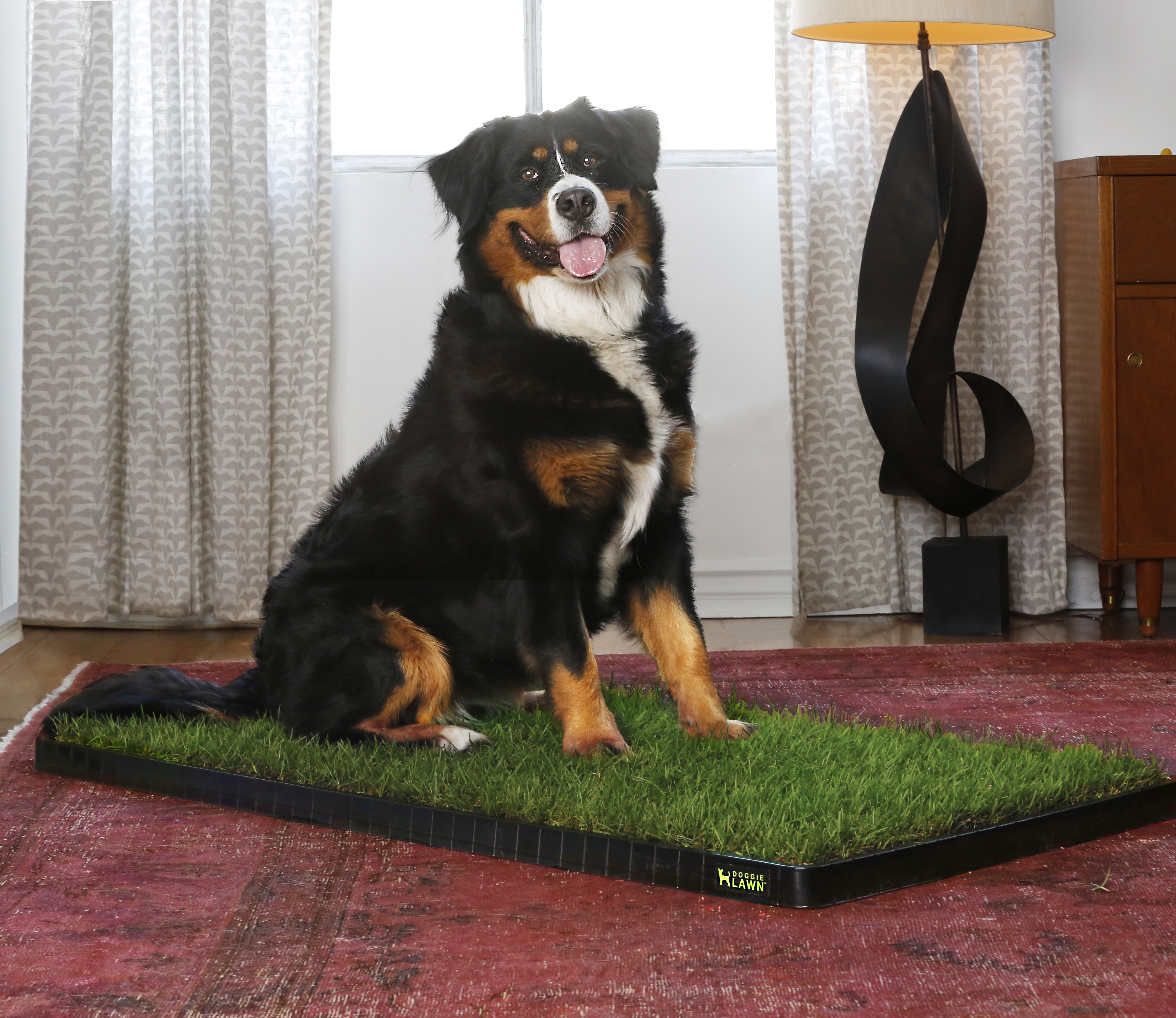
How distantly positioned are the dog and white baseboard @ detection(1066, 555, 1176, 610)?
2.05m

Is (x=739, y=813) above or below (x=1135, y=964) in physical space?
above

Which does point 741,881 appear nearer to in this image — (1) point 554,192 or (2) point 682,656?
(2) point 682,656

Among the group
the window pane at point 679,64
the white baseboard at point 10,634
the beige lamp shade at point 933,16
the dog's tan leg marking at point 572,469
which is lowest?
the white baseboard at point 10,634

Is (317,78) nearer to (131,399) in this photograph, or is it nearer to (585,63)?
(585,63)

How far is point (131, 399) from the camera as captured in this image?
3.44m

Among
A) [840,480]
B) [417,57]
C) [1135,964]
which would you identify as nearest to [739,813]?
[1135,964]

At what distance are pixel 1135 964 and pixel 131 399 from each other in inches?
116

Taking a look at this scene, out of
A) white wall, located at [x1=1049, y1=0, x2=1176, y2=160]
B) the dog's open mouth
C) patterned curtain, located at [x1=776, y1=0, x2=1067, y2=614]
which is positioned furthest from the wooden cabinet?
the dog's open mouth

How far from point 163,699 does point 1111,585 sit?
2.58 m

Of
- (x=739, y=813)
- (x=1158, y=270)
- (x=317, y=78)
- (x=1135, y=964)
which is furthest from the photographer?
(x=317, y=78)

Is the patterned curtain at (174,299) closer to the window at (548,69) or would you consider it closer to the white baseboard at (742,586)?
the window at (548,69)

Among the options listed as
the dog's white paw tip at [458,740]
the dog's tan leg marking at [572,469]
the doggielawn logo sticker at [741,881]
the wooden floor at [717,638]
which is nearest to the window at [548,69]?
the wooden floor at [717,638]

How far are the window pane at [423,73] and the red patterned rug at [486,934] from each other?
2320mm

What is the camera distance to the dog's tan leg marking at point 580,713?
70.5 inches
